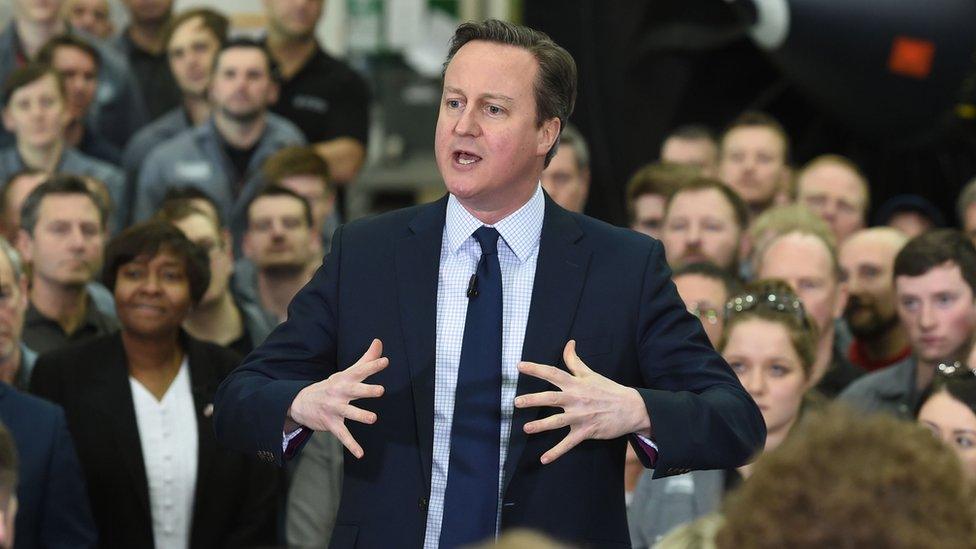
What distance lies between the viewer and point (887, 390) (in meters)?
4.79

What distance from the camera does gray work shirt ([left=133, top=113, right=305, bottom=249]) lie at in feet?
20.9

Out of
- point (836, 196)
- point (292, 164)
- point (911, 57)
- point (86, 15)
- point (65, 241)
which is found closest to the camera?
point (65, 241)

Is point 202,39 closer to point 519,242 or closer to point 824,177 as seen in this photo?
point 824,177

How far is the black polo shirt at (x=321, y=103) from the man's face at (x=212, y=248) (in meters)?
1.76

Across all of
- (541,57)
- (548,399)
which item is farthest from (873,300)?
(548,399)

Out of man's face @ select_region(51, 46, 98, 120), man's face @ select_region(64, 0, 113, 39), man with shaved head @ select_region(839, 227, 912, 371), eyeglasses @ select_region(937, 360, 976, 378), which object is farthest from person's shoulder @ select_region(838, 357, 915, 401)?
man's face @ select_region(64, 0, 113, 39)

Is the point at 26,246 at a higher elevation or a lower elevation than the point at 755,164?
lower

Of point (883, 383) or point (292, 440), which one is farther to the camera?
point (883, 383)

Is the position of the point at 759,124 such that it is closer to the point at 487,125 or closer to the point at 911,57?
the point at 911,57

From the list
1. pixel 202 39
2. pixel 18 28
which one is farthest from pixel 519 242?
pixel 18 28

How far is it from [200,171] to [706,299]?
91.9 inches

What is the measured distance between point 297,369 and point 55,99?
13.5 feet

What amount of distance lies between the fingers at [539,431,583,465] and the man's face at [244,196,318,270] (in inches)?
133

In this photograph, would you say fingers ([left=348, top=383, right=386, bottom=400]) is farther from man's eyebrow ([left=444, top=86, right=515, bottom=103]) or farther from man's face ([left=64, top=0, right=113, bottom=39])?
man's face ([left=64, top=0, right=113, bottom=39])
